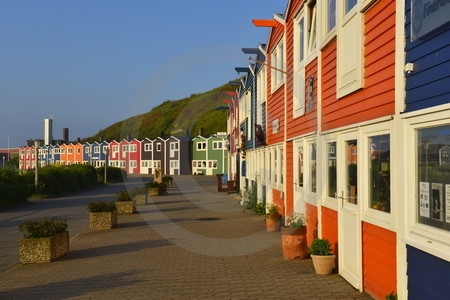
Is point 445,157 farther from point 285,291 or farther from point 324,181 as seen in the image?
point 324,181

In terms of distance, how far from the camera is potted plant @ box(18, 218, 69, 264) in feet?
32.3

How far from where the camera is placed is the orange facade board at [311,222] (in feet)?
30.7

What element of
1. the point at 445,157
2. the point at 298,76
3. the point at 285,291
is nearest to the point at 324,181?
the point at 285,291

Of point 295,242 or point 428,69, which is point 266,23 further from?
point 428,69

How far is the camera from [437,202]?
458 centimetres

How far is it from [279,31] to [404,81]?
30.9 feet

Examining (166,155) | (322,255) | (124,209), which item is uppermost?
(166,155)

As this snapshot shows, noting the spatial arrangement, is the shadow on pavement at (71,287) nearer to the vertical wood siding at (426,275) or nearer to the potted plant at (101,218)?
the vertical wood siding at (426,275)

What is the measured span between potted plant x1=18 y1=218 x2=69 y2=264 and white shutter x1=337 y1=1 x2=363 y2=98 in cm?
637

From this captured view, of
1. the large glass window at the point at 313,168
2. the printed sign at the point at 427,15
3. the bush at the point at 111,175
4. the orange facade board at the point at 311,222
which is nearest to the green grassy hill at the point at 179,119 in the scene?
the bush at the point at 111,175

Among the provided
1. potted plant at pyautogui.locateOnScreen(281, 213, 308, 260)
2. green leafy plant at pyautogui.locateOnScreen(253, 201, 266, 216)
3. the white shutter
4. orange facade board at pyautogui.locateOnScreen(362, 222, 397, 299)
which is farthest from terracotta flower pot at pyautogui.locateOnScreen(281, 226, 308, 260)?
green leafy plant at pyautogui.locateOnScreen(253, 201, 266, 216)

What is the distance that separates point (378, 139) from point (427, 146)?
4.36ft

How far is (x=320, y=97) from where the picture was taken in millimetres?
8820

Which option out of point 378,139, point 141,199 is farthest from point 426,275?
point 141,199
